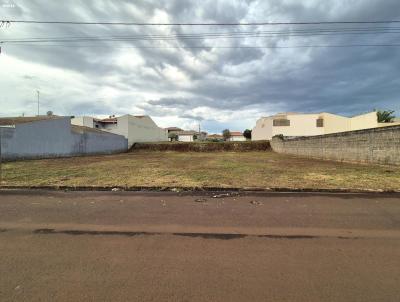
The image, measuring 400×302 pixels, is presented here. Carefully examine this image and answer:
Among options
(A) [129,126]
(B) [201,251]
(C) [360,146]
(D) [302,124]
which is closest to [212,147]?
(A) [129,126]

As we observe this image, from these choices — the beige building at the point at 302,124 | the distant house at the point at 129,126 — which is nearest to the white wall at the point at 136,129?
the distant house at the point at 129,126

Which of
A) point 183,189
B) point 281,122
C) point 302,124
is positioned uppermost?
point 281,122

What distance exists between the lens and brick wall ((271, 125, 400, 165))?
12.8 m

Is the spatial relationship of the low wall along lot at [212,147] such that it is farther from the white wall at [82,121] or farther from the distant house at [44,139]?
the white wall at [82,121]

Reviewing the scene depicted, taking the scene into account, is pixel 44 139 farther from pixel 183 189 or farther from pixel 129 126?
pixel 129 126

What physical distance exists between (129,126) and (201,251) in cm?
4443

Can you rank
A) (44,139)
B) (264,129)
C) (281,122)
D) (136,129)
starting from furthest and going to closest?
(264,129), (281,122), (136,129), (44,139)

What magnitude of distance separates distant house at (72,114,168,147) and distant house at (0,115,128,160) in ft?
34.6

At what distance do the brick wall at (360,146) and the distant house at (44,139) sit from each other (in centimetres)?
2482

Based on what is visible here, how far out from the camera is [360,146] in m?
15.6

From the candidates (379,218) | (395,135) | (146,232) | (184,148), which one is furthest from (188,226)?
(184,148)

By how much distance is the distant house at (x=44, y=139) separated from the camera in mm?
20125

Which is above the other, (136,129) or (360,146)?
(136,129)

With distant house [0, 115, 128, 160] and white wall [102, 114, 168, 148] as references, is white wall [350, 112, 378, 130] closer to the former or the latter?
white wall [102, 114, 168, 148]
